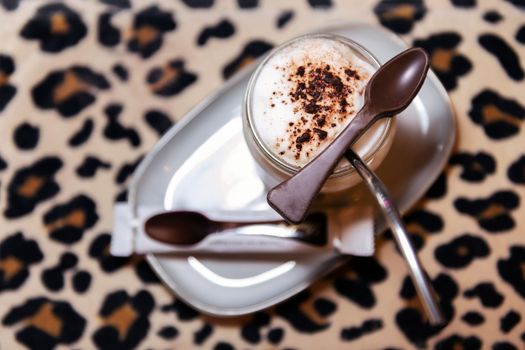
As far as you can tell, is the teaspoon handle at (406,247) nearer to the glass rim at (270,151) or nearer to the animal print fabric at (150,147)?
the glass rim at (270,151)

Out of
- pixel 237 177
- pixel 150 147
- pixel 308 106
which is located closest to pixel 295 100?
pixel 308 106

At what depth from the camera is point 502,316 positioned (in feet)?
2.60

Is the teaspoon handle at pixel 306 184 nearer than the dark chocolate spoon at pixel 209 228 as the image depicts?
Yes

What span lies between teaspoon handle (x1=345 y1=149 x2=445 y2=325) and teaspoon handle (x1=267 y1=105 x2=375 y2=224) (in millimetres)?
28

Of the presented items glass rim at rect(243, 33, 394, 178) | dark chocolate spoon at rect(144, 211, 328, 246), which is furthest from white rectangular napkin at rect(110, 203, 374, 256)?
glass rim at rect(243, 33, 394, 178)

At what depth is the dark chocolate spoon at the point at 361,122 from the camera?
569 millimetres

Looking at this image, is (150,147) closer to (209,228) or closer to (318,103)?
(209,228)

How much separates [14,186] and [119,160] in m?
0.14

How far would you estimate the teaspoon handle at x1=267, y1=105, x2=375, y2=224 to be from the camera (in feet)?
1.87

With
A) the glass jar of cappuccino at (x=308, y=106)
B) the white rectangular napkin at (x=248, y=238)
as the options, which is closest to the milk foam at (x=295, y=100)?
the glass jar of cappuccino at (x=308, y=106)

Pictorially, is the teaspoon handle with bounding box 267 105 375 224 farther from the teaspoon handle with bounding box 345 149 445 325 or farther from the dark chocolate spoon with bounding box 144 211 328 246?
the dark chocolate spoon with bounding box 144 211 328 246

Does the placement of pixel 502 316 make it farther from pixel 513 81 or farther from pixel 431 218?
pixel 513 81

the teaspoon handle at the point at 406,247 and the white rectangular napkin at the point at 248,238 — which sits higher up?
the teaspoon handle at the point at 406,247

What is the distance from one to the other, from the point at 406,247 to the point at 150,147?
0.37 metres
